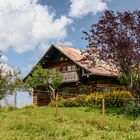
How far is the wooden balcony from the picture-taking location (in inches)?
1843

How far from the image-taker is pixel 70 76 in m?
47.5

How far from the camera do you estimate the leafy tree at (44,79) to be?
46.5 m

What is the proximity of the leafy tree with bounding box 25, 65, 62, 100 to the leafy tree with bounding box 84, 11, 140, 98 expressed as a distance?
15.1 metres

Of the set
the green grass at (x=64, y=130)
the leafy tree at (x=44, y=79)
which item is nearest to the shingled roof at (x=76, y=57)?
the leafy tree at (x=44, y=79)

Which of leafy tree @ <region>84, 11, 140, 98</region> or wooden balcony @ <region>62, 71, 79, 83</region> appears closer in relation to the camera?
leafy tree @ <region>84, 11, 140, 98</region>

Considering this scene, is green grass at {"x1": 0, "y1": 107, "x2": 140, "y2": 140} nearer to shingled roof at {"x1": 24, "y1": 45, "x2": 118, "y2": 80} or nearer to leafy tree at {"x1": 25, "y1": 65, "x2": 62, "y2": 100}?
shingled roof at {"x1": 24, "y1": 45, "x2": 118, "y2": 80}

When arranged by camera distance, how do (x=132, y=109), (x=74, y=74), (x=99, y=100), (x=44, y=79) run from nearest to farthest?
(x=132, y=109) → (x=99, y=100) → (x=44, y=79) → (x=74, y=74)

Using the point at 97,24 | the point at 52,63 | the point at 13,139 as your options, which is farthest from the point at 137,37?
the point at 52,63

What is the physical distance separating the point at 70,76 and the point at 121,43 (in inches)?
691

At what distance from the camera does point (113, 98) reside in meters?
36.2

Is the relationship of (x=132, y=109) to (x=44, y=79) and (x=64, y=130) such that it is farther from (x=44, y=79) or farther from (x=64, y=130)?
(x=44, y=79)

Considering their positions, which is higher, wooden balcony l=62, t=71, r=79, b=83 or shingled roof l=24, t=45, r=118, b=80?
shingled roof l=24, t=45, r=118, b=80

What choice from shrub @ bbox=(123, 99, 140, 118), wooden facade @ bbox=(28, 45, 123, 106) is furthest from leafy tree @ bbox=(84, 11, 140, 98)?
wooden facade @ bbox=(28, 45, 123, 106)

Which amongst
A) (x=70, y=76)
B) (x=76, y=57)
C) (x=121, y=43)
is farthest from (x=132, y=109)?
(x=76, y=57)
